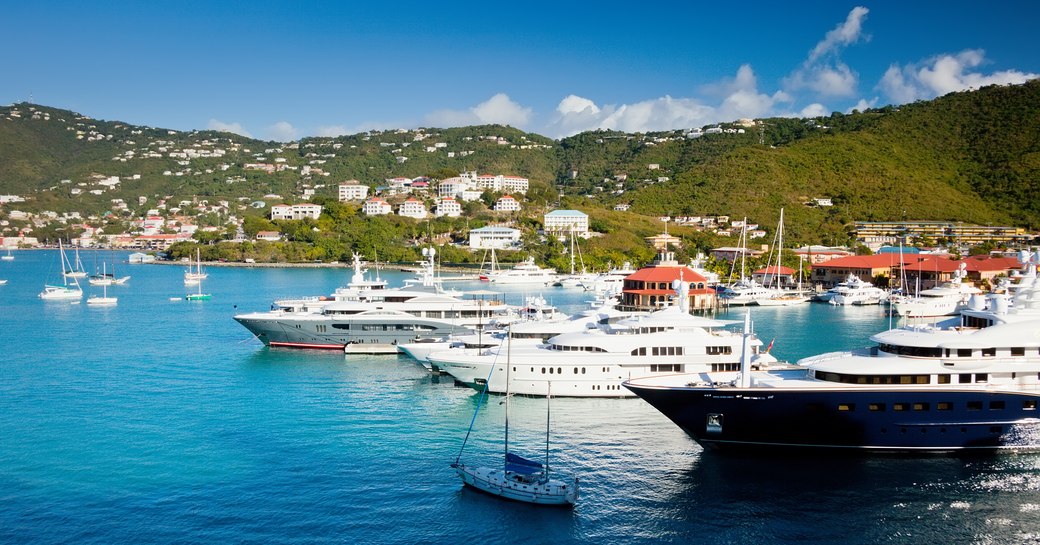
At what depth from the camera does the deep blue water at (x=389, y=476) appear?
1697cm

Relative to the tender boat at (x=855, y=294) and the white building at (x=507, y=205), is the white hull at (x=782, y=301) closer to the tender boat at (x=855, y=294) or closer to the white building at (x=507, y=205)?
the tender boat at (x=855, y=294)

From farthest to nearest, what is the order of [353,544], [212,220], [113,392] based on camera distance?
[212,220]
[113,392]
[353,544]

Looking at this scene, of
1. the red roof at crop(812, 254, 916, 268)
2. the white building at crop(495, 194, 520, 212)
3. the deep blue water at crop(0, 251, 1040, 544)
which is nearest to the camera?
the deep blue water at crop(0, 251, 1040, 544)

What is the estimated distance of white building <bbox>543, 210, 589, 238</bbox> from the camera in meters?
122

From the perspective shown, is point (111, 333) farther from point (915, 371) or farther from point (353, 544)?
point (915, 371)

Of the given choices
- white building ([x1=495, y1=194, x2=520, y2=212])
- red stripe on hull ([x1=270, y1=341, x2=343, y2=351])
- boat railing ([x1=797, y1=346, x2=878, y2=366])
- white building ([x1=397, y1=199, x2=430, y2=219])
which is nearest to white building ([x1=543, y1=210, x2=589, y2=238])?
white building ([x1=495, y1=194, x2=520, y2=212])

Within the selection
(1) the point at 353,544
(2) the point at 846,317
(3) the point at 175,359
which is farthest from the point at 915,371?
(2) the point at 846,317

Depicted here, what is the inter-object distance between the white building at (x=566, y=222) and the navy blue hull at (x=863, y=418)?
100150mm

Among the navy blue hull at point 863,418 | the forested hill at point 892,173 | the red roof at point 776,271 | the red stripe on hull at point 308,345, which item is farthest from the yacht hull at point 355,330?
the forested hill at point 892,173

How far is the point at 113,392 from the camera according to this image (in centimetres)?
3081

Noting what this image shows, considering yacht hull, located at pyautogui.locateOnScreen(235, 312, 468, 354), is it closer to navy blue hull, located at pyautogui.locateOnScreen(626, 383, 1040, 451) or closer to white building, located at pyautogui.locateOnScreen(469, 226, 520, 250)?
navy blue hull, located at pyautogui.locateOnScreen(626, 383, 1040, 451)

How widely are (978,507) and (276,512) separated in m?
17.4

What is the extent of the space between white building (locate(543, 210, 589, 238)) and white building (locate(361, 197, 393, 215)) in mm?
35160

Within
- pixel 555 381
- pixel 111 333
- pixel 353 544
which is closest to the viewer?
pixel 353 544
